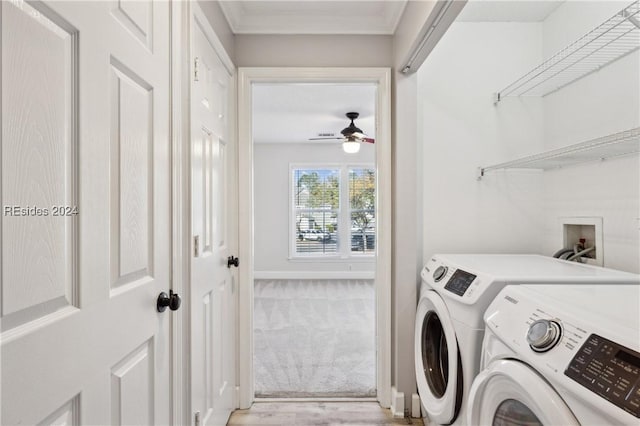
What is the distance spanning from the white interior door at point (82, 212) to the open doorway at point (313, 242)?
1.59 metres

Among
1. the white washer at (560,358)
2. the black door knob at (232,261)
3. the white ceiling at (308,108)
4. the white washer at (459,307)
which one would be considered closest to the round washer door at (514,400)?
the white washer at (560,358)

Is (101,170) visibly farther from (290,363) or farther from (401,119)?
(290,363)

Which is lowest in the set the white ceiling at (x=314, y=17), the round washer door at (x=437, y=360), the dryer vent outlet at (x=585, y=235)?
the round washer door at (x=437, y=360)

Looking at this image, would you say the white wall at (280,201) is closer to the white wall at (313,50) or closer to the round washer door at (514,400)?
the white wall at (313,50)

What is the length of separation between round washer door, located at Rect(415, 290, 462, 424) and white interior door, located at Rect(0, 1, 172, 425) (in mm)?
1111

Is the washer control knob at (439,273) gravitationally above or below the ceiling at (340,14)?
below

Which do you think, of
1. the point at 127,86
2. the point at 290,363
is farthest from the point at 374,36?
the point at 290,363

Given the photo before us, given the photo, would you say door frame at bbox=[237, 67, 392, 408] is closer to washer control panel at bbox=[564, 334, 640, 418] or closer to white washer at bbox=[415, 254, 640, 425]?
white washer at bbox=[415, 254, 640, 425]

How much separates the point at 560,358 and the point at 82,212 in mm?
1145

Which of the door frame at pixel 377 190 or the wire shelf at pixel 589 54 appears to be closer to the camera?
the wire shelf at pixel 589 54

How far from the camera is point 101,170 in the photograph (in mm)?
847

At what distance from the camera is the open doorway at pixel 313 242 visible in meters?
2.74

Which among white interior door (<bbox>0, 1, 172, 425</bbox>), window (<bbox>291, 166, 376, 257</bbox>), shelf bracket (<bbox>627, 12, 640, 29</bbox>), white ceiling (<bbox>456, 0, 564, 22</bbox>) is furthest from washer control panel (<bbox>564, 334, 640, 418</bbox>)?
window (<bbox>291, 166, 376, 257</bbox>)

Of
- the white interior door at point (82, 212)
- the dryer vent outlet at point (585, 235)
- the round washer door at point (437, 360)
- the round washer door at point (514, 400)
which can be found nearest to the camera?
the white interior door at point (82, 212)
